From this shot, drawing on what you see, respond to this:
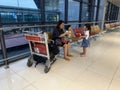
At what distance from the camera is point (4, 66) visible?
8.86ft

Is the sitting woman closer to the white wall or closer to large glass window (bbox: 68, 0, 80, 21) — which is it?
the white wall

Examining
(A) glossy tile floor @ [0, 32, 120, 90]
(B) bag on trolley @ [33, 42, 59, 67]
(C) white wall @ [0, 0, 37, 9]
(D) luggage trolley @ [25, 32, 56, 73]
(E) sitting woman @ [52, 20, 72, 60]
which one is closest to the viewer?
(A) glossy tile floor @ [0, 32, 120, 90]

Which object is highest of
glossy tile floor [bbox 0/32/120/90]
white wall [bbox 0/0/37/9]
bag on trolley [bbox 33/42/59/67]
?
white wall [bbox 0/0/37/9]

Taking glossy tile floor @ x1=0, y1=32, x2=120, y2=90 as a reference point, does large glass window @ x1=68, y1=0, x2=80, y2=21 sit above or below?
above

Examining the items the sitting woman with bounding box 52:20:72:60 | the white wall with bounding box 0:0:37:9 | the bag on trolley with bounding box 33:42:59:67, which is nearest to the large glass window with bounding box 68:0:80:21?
the white wall with bounding box 0:0:37:9

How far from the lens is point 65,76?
234 centimetres

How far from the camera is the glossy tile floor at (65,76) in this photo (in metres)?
2.02

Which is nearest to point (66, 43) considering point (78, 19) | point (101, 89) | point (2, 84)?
point (101, 89)

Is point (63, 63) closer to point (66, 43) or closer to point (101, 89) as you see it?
point (66, 43)

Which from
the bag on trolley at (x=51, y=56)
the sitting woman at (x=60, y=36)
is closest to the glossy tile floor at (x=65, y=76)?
the bag on trolley at (x=51, y=56)

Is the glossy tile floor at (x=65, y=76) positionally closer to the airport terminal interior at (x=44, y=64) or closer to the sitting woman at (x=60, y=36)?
the airport terminal interior at (x=44, y=64)

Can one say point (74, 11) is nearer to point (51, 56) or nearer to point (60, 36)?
point (60, 36)

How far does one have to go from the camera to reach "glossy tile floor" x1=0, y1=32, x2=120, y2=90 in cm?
202

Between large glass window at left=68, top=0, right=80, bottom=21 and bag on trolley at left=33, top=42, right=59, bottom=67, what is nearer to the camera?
bag on trolley at left=33, top=42, right=59, bottom=67
